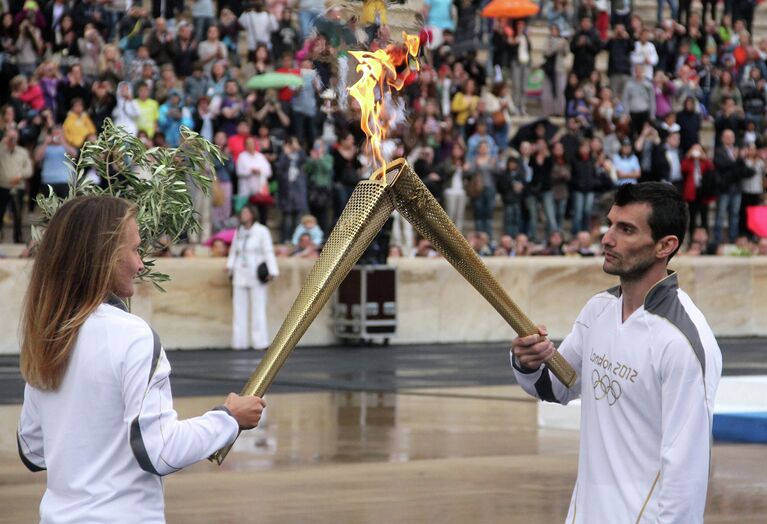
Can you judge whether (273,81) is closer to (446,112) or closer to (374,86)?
(446,112)

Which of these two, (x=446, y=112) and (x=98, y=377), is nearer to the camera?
(x=98, y=377)

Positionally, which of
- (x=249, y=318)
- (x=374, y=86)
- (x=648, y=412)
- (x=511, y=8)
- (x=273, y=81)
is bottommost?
(x=249, y=318)

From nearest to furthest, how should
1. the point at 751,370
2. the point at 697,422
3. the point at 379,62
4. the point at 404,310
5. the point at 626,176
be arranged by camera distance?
1. the point at 697,422
2. the point at 379,62
3. the point at 751,370
4. the point at 404,310
5. the point at 626,176

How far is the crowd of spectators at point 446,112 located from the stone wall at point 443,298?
0.68 meters

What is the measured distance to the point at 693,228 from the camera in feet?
87.0

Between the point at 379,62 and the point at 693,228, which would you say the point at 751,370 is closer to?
the point at 693,228

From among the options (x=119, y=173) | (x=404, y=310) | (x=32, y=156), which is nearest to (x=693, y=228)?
(x=404, y=310)

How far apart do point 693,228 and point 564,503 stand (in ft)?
58.3

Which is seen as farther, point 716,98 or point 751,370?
point 716,98

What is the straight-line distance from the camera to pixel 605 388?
4715 mm

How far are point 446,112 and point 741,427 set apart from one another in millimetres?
13000

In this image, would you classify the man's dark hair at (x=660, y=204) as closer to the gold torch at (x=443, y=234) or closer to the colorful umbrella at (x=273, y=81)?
the gold torch at (x=443, y=234)

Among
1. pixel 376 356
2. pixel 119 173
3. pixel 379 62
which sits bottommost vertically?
pixel 376 356

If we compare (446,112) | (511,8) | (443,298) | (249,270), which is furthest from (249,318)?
(511,8)
